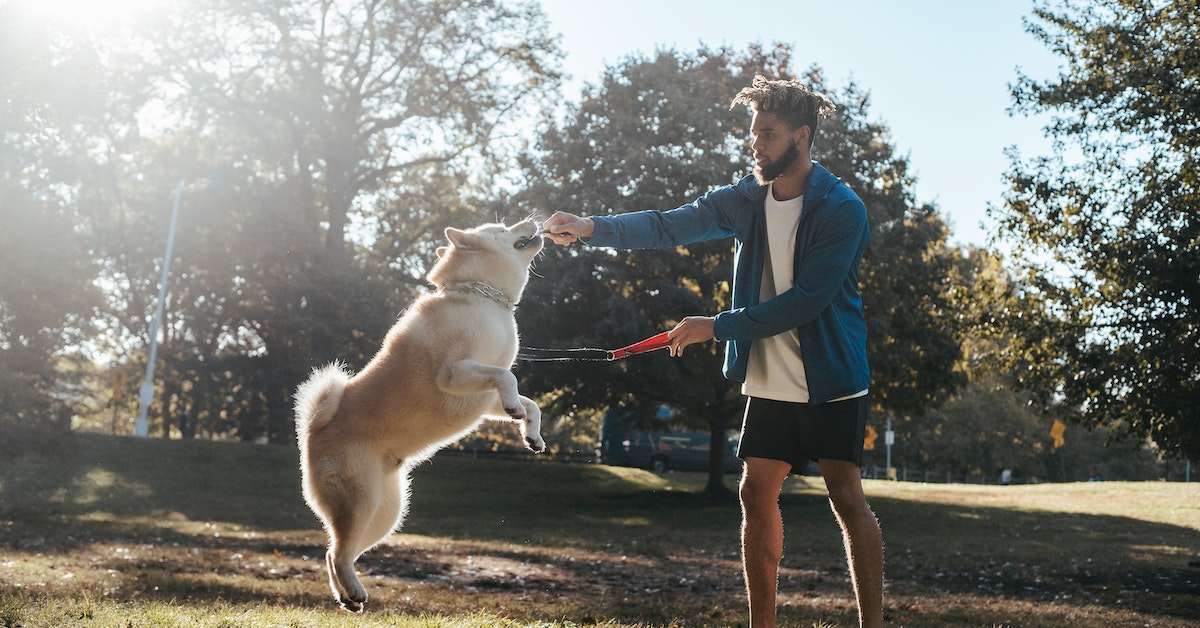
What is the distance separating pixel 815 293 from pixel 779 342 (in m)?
0.36

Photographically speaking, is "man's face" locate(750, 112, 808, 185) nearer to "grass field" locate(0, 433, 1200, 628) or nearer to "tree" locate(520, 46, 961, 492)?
"grass field" locate(0, 433, 1200, 628)

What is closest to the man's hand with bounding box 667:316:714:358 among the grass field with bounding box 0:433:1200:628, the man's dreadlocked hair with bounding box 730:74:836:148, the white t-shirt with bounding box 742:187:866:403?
the white t-shirt with bounding box 742:187:866:403

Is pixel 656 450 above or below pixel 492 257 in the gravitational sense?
below

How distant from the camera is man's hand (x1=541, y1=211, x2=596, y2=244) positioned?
4969mm

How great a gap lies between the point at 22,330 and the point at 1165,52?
22.0m

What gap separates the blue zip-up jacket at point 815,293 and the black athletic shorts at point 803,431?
10 centimetres

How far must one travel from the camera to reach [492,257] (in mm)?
5125

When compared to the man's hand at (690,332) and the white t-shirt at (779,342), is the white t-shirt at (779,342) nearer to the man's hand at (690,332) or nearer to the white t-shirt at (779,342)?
the white t-shirt at (779,342)

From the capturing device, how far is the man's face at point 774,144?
187 inches

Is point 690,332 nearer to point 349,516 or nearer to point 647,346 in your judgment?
point 647,346

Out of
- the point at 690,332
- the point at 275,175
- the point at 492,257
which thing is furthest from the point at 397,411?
the point at 275,175

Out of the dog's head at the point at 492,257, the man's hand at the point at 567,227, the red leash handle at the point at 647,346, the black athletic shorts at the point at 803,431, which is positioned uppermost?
the man's hand at the point at 567,227

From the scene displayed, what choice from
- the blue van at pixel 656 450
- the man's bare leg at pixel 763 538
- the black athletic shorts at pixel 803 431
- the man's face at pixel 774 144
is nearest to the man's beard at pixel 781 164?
the man's face at pixel 774 144

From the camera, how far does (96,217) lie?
32.6 meters
